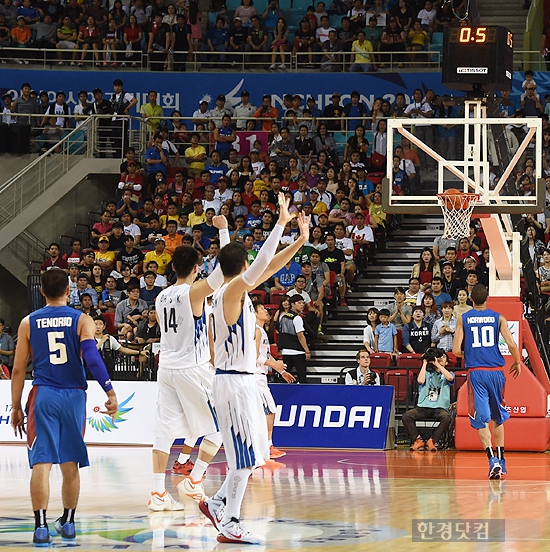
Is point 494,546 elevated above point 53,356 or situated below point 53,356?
below

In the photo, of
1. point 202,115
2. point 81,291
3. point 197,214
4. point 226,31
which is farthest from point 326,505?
point 226,31

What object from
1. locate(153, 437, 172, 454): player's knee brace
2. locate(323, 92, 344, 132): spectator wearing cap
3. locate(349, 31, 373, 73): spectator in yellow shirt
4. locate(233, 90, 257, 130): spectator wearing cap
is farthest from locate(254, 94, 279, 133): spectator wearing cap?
locate(153, 437, 172, 454): player's knee brace

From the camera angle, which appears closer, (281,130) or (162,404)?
(162,404)

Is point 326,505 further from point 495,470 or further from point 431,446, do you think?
point 431,446

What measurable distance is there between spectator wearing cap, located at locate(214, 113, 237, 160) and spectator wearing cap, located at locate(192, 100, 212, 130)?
51 centimetres

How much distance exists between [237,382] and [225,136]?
16829mm

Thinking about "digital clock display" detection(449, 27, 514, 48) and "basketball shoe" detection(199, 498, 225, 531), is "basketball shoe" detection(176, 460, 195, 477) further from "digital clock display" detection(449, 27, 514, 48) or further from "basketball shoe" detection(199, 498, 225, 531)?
"digital clock display" detection(449, 27, 514, 48)

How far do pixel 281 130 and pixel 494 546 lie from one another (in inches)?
666

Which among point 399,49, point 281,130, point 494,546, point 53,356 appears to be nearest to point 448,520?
point 494,546

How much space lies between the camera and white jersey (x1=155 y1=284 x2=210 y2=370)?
971 centimetres

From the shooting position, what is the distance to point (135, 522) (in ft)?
28.9

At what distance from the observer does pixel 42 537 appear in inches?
302

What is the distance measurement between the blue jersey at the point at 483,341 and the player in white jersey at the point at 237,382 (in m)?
4.94

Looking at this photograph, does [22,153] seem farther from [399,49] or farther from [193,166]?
[399,49]
